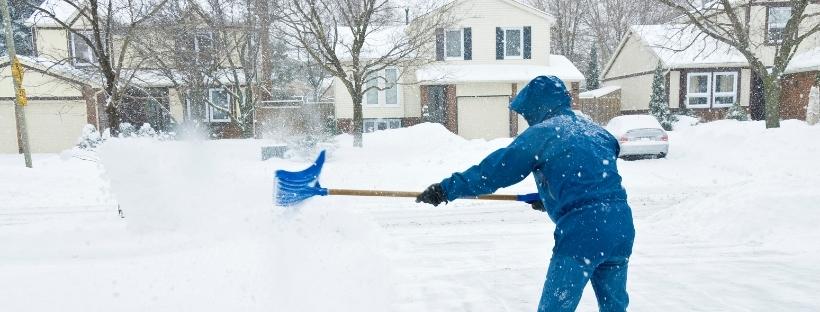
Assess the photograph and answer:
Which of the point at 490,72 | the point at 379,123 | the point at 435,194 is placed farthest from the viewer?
the point at 379,123

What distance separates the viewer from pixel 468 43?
923 inches

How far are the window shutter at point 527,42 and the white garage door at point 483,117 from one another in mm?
2136

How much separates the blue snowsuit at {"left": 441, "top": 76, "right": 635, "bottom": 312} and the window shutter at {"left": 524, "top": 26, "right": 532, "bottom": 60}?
71.8 feet

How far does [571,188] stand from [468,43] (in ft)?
70.6

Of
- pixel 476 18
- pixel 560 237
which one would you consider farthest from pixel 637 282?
pixel 476 18

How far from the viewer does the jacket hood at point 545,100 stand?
110 inches

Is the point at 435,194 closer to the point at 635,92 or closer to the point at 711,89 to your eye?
the point at 711,89

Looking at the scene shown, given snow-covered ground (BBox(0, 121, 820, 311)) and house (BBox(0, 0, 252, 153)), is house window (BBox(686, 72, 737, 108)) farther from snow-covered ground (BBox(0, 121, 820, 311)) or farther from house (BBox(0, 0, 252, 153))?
house (BBox(0, 0, 252, 153))

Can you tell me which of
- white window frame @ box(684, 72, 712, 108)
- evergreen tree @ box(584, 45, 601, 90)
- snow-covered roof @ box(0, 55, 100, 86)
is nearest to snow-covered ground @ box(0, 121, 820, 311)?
snow-covered roof @ box(0, 55, 100, 86)

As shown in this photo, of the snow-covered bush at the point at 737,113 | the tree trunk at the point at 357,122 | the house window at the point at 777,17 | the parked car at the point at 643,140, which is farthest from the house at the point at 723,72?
the tree trunk at the point at 357,122

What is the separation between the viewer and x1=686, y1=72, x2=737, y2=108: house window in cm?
2542

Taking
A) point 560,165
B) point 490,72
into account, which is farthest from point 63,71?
point 560,165

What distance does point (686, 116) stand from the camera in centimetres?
2494

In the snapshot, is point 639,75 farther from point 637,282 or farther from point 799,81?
point 637,282
